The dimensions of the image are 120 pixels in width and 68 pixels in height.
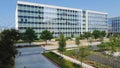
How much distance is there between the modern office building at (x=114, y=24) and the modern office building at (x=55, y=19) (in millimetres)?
22954

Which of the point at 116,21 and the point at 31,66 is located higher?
the point at 116,21

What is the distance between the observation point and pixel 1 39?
16453 millimetres

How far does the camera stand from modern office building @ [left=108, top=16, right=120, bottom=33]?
122 meters

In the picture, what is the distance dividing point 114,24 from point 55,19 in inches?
2393

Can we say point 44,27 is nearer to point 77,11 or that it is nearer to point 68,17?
point 68,17

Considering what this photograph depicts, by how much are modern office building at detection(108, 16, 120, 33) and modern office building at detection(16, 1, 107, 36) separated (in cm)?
2295

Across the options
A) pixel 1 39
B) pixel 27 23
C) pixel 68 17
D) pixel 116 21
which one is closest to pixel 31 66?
pixel 1 39

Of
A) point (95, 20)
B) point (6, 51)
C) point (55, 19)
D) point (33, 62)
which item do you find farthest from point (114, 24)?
point (6, 51)

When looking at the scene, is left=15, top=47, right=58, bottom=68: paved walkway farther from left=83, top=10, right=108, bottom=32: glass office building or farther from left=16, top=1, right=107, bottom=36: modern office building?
left=83, top=10, right=108, bottom=32: glass office building

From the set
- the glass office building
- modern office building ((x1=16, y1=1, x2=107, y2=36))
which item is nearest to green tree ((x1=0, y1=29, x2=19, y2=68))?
modern office building ((x1=16, y1=1, x2=107, y2=36))

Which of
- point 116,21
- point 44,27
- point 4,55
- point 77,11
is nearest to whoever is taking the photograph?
point 4,55

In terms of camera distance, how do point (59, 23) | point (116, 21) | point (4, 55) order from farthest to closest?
point (116, 21)
point (59, 23)
point (4, 55)

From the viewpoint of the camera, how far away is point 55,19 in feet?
269

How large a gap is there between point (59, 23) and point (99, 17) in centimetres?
3321
